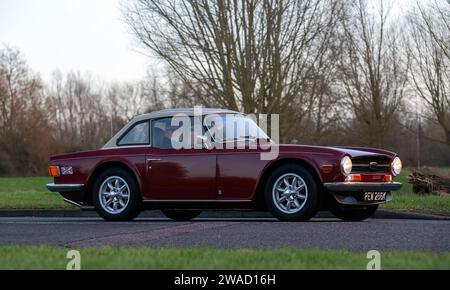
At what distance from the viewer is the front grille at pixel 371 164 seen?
10930 mm

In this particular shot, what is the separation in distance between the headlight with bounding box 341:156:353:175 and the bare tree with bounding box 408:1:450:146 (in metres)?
19.9

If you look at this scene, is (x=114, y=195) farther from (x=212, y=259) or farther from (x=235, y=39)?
(x=235, y=39)

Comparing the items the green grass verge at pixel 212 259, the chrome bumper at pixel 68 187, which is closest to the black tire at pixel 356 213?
the chrome bumper at pixel 68 187

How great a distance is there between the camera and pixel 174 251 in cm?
712

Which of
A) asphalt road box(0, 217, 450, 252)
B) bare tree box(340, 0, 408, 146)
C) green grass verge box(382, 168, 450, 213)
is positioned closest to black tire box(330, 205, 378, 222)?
asphalt road box(0, 217, 450, 252)

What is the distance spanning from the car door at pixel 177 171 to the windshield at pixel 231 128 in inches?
13.7

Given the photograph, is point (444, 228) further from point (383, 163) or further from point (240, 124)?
point (240, 124)

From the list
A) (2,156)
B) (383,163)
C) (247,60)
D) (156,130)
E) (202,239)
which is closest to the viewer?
(202,239)

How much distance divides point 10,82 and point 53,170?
180 feet

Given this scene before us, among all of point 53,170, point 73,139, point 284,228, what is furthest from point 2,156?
point 284,228

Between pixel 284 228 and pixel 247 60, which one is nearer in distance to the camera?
pixel 284 228

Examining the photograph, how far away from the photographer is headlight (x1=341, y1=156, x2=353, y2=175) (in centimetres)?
1069

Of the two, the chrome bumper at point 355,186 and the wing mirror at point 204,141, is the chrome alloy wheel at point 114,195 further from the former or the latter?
the chrome bumper at point 355,186

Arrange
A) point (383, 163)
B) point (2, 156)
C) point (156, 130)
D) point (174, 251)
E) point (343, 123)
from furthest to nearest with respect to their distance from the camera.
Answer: point (2, 156)
point (343, 123)
point (156, 130)
point (383, 163)
point (174, 251)
